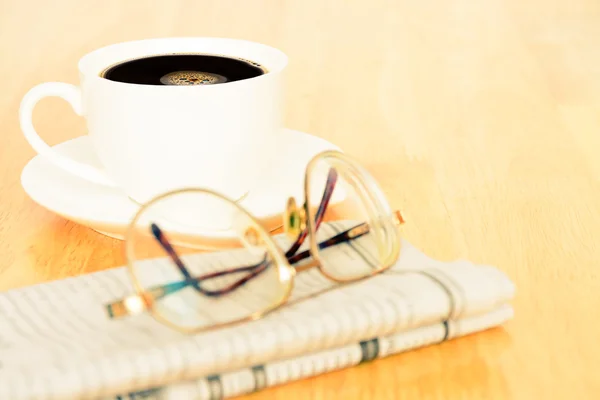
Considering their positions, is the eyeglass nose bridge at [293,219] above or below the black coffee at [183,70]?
below

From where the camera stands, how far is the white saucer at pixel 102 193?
0.52 m

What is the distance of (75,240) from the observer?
21.4 inches

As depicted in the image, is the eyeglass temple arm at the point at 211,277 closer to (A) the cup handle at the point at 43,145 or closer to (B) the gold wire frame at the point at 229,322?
(B) the gold wire frame at the point at 229,322

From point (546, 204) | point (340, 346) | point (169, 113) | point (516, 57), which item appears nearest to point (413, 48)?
point (516, 57)

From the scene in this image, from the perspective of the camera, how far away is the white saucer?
516mm

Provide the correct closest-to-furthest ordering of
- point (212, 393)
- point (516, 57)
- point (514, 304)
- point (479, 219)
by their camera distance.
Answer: point (212, 393) < point (514, 304) < point (479, 219) < point (516, 57)

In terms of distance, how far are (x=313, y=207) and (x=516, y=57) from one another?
0.73 meters

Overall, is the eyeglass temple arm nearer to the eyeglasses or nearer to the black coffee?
the eyeglasses

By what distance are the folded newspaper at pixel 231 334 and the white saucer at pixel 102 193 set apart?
9cm

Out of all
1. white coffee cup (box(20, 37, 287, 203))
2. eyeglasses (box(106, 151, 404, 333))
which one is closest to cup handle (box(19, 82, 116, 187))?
white coffee cup (box(20, 37, 287, 203))

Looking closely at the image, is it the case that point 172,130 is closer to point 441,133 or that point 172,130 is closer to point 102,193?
point 102,193

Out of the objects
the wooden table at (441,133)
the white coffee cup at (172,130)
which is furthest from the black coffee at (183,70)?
the wooden table at (441,133)

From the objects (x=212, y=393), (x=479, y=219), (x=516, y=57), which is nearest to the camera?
(x=212, y=393)

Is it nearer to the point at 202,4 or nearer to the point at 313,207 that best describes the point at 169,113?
the point at 313,207
